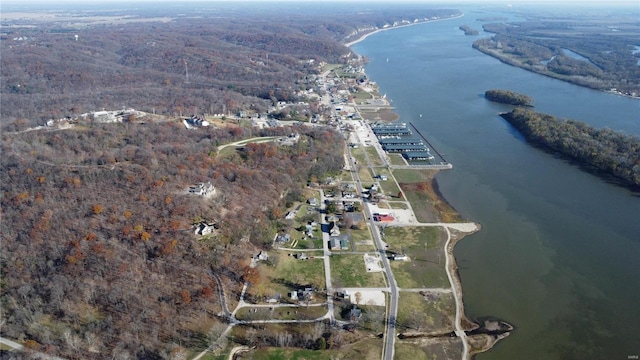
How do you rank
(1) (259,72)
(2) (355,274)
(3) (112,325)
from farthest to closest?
(1) (259,72) → (2) (355,274) → (3) (112,325)

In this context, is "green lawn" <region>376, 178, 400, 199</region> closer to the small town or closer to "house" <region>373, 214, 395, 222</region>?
the small town

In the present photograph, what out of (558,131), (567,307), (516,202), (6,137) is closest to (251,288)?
(567,307)

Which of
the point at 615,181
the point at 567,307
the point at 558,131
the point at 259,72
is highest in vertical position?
the point at 259,72

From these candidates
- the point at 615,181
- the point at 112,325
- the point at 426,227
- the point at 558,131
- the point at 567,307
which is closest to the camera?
the point at 112,325

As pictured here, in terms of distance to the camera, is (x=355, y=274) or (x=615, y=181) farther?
(x=615, y=181)

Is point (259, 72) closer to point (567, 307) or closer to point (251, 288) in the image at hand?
point (251, 288)

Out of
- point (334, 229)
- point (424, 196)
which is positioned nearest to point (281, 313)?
point (334, 229)

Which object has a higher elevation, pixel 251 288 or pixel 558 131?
pixel 558 131

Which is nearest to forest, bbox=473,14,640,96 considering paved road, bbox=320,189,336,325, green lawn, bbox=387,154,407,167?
green lawn, bbox=387,154,407,167
